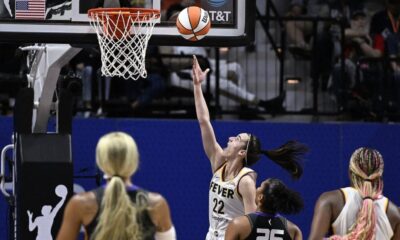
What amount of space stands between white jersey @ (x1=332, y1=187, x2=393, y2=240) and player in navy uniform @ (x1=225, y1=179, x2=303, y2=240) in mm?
610

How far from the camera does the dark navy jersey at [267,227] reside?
7.14 meters

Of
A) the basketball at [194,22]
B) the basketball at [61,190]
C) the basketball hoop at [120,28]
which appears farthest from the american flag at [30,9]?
the basketball at [61,190]

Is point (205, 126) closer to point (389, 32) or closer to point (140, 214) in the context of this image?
point (140, 214)

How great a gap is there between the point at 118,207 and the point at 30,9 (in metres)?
4.14

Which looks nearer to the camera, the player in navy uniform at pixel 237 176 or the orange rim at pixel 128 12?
the player in navy uniform at pixel 237 176

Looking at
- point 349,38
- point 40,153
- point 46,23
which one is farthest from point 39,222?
point 349,38

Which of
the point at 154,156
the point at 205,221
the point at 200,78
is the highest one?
the point at 200,78

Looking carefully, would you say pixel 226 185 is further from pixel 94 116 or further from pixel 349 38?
pixel 349 38

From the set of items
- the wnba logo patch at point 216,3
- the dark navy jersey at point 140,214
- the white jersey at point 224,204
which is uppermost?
the wnba logo patch at point 216,3

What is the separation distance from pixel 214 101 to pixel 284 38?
1.12 metres

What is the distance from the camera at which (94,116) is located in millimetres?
12547

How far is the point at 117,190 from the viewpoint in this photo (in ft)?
17.9

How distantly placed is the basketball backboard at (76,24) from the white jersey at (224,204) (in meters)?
1.22

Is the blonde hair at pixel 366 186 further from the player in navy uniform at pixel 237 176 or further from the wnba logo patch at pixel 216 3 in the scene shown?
the wnba logo patch at pixel 216 3
